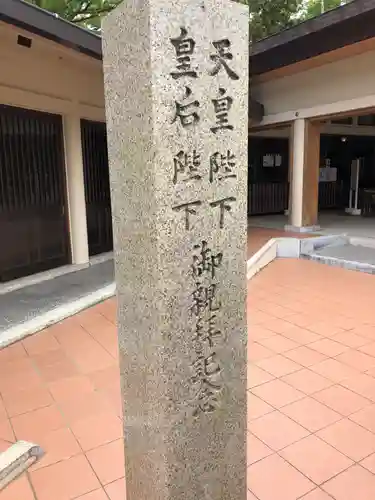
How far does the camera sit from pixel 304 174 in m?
9.25

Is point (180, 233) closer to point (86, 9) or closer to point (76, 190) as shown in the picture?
point (76, 190)

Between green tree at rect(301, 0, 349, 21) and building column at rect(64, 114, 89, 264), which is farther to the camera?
green tree at rect(301, 0, 349, 21)

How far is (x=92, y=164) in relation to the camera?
7.40 meters

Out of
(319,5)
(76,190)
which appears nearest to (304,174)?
(76,190)

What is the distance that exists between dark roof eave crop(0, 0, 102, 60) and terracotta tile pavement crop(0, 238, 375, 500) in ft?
10.4

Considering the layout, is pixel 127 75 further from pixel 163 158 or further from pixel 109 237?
pixel 109 237

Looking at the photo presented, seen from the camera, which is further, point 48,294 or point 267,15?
point 267,15

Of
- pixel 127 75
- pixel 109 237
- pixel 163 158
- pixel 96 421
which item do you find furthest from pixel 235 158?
pixel 109 237

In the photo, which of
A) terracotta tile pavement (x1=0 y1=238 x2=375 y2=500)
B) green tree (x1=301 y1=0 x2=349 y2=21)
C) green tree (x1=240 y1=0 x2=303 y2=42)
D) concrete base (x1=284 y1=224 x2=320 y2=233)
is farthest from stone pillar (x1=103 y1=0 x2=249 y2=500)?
green tree (x1=301 y1=0 x2=349 y2=21)

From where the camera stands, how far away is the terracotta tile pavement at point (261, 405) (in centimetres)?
230

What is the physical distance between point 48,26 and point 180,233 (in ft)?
13.5

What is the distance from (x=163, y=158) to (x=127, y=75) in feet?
1.15

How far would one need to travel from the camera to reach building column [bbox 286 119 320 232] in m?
9.18

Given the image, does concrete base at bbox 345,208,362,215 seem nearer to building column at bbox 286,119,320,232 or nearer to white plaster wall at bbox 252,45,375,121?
building column at bbox 286,119,320,232
